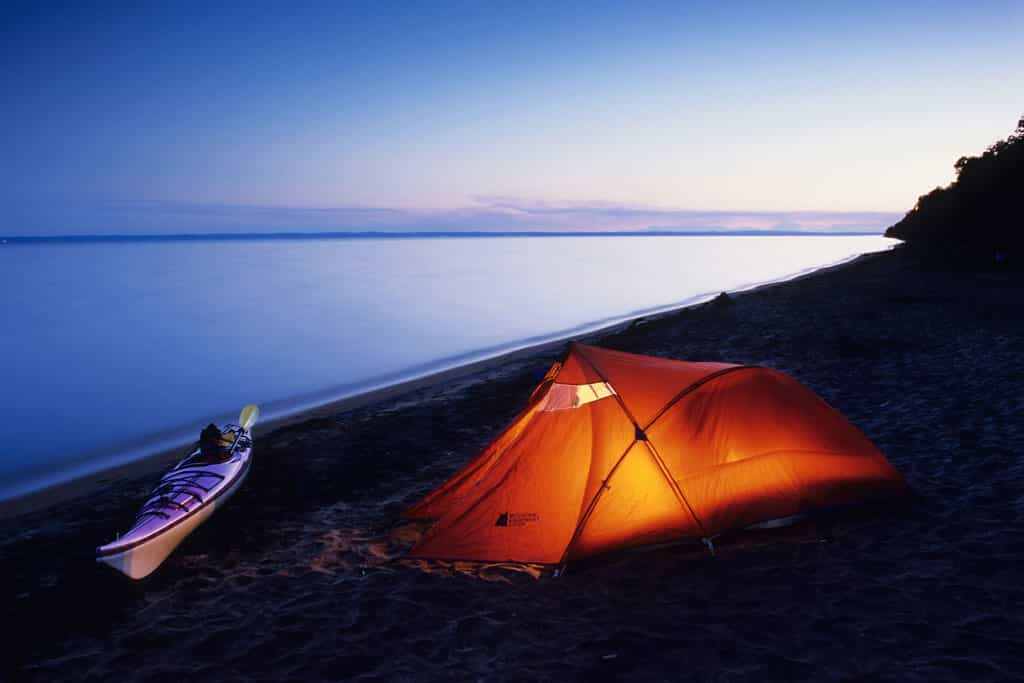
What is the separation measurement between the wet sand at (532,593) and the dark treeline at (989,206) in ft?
101

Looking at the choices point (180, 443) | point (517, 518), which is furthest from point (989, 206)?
point (180, 443)

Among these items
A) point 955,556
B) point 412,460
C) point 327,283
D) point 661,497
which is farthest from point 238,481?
point 327,283

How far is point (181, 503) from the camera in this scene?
294 inches

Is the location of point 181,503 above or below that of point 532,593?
above

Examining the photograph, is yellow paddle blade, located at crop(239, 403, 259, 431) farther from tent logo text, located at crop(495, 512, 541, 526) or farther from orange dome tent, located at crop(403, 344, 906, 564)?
tent logo text, located at crop(495, 512, 541, 526)

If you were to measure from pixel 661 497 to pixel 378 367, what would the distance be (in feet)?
61.7

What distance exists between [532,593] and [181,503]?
14.7 ft

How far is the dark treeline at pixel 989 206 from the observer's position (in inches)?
1319

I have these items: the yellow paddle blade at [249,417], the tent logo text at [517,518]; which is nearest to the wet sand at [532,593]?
the tent logo text at [517,518]

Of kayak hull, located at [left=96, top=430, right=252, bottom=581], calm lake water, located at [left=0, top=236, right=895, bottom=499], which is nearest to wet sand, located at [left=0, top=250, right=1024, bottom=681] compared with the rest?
kayak hull, located at [left=96, top=430, right=252, bottom=581]

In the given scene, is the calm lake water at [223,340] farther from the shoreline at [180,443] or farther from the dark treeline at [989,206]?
the dark treeline at [989,206]

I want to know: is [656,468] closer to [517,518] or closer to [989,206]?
[517,518]

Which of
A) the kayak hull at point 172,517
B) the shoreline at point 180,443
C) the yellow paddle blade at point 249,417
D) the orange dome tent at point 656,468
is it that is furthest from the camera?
the yellow paddle blade at point 249,417

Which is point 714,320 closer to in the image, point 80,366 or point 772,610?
point 772,610
